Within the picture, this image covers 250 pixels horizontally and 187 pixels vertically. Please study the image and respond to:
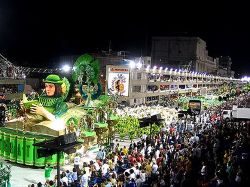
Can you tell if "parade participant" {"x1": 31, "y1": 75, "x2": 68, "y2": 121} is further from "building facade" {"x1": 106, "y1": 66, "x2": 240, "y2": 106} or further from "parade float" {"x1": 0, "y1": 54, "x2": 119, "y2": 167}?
→ "building facade" {"x1": 106, "y1": 66, "x2": 240, "y2": 106}

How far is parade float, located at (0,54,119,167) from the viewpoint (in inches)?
894

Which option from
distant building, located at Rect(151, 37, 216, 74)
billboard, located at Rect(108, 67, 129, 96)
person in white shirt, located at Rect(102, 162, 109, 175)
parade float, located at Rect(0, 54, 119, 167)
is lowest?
person in white shirt, located at Rect(102, 162, 109, 175)

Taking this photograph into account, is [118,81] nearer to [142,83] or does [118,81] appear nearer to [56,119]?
[56,119]

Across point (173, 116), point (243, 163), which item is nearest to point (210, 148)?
point (243, 163)

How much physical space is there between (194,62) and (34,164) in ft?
409

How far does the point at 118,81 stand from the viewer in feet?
126

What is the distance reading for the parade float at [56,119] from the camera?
22.7 meters

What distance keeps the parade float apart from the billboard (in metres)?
7.67

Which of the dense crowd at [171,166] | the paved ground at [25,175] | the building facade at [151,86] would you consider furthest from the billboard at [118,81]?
the paved ground at [25,175]

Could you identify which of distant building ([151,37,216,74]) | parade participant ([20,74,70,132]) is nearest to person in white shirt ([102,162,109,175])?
parade participant ([20,74,70,132])

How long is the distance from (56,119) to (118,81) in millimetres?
15222

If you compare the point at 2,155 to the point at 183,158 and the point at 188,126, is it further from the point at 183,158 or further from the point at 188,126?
the point at 188,126

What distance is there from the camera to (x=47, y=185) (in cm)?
1559

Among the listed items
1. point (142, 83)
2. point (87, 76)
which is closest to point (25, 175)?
point (87, 76)
